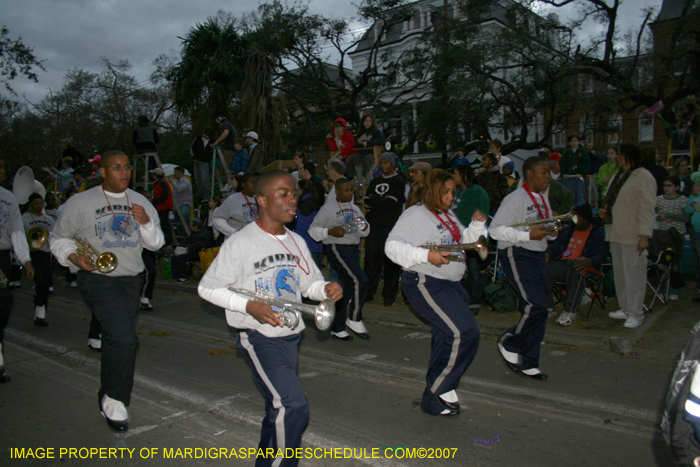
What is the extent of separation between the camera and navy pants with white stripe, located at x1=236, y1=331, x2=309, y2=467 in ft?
9.34

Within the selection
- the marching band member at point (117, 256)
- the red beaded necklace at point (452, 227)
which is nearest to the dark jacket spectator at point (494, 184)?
the red beaded necklace at point (452, 227)

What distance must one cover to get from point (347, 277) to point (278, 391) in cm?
406

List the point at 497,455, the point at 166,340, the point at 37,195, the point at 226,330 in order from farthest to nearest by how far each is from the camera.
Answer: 1. the point at 37,195
2. the point at 226,330
3. the point at 166,340
4. the point at 497,455

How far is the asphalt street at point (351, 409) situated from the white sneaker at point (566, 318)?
0.79m

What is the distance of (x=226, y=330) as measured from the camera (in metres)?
7.78

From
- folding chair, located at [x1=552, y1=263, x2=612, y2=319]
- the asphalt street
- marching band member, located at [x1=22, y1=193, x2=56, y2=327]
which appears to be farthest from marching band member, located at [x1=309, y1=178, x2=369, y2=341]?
marching band member, located at [x1=22, y1=193, x2=56, y2=327]

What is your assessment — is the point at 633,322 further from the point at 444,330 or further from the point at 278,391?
the point at 278,391

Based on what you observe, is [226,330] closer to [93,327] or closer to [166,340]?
[166,340]

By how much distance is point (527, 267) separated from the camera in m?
5.21

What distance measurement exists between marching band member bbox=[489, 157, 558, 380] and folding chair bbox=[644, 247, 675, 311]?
11.1ft

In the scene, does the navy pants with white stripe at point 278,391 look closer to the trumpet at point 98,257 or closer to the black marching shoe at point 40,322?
the trumpet at point 98,257

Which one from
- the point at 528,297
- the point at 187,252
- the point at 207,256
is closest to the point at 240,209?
the point at 207,256

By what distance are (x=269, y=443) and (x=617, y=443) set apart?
2.64 m

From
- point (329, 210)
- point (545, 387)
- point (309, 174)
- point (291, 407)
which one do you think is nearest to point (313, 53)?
point (309, 174)
